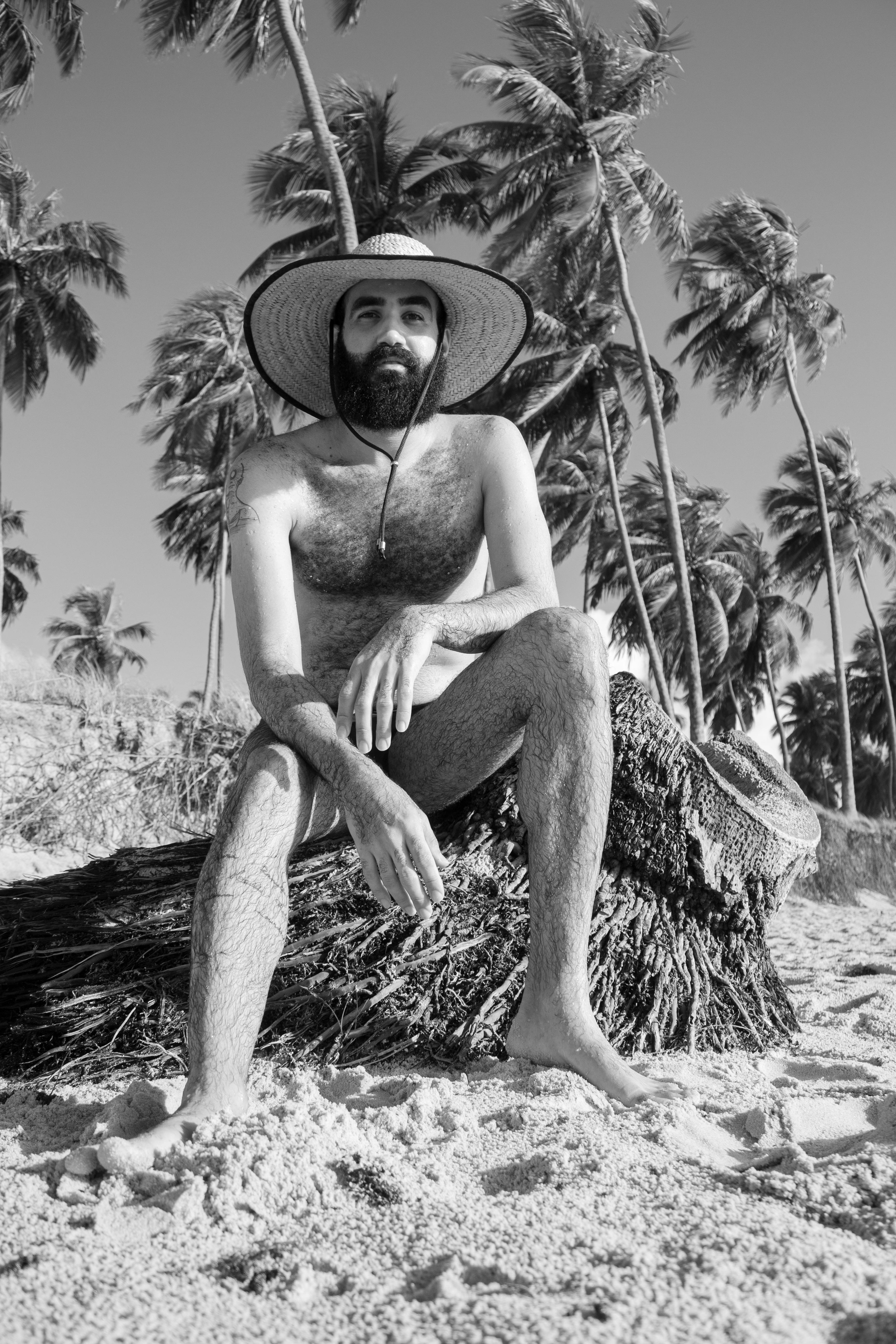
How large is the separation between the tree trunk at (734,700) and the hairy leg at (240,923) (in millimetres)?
36537

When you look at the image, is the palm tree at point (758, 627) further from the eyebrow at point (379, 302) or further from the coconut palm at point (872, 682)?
the eyebrow at point (379, 302)

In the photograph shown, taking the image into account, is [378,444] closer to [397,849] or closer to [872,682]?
[397,849]

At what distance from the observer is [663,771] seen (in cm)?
227

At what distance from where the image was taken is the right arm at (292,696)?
1.54 metres

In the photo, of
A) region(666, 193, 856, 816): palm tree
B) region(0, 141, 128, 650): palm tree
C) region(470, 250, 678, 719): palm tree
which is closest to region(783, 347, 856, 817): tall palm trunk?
region(666, 193, 856, 816): palm tree

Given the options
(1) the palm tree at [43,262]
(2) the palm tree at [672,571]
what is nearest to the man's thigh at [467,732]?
→ (1) the palm tree at [43,262]

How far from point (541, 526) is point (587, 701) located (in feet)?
1.95

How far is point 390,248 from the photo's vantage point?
7.47 ft

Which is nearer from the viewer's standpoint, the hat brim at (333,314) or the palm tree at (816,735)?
the hat brim at (333,314)

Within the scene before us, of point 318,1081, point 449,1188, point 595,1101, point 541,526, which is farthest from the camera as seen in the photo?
point 541,526

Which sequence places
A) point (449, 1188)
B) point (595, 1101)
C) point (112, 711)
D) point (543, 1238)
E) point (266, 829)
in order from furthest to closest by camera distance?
point (112, 711)
point (266, 829)
point (595, 1101)
point (449, 1188)
point (543, 1238)

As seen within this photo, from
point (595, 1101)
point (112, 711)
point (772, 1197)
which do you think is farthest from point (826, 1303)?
point (112, 711)

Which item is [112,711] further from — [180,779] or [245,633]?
[245,633]

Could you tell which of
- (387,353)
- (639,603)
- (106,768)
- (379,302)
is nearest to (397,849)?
(387,353)
